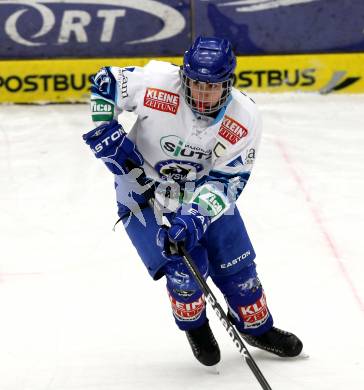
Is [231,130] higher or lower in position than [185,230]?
higher

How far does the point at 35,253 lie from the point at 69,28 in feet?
8.88

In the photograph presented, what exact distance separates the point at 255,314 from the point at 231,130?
0.76m

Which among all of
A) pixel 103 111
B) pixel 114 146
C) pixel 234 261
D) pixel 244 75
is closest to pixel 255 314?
pixel 234 261

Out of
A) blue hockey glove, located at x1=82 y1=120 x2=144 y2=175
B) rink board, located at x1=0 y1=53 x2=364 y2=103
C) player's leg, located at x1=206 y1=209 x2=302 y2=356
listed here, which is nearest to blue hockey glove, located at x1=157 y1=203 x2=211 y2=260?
player's leg, located at x1=206 y1=209 x2=302 y2=356

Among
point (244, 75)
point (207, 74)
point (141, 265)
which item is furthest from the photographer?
point (244, 75)

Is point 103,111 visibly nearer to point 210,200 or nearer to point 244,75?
point 210,200

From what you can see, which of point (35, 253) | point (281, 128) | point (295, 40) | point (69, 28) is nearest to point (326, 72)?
point (295, 40)

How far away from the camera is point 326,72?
7.36m

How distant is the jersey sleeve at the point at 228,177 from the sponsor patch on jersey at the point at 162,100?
26cm

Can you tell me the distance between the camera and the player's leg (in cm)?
379

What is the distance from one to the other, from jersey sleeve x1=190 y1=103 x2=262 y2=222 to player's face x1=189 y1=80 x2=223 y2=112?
0.20 metres

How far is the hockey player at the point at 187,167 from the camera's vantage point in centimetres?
363

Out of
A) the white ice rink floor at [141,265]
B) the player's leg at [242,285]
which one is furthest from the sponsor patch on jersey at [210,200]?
the white ice rink floor at [141,265]

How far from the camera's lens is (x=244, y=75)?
24.1 feet
